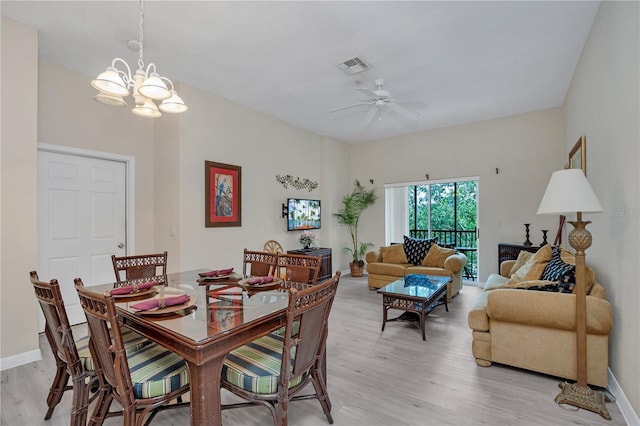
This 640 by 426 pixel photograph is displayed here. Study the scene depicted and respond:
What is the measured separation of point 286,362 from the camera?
1531mm

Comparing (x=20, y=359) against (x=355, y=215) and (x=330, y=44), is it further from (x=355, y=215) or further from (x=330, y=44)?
(x=355, y=215)

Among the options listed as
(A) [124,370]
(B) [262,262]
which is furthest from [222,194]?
(A) [124,370]

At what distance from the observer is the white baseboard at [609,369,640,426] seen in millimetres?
1840

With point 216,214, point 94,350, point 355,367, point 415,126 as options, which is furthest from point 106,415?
point 415,126

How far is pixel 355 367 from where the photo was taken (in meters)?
2.65

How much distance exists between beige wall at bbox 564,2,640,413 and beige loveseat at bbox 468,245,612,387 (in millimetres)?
121

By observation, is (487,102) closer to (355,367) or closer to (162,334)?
(355,367)

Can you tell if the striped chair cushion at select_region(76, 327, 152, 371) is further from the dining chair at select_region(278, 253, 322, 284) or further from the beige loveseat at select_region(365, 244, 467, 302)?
the beige loveseat at select_region(365, 244, 467, 302)

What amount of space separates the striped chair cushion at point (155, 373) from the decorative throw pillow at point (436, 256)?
4.29 meters

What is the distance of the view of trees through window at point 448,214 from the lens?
6.06 m

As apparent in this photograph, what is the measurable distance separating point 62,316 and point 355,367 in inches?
83.0

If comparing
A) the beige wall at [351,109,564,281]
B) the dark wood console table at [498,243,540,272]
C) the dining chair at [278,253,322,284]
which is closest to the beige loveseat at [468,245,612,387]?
the dining chair at [278,253,322,284]

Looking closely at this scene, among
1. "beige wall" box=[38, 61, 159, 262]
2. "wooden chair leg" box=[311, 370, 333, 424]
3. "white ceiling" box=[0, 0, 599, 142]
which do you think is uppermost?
"white ceiling" box=[0, 0, 599, 142]

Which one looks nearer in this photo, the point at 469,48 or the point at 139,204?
the point at 469,48
